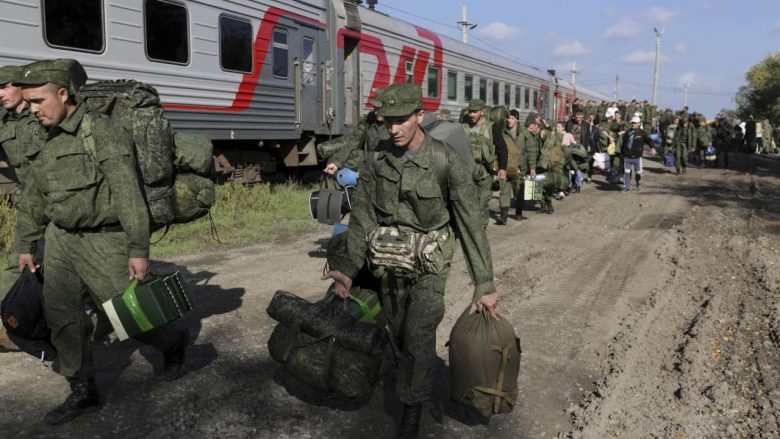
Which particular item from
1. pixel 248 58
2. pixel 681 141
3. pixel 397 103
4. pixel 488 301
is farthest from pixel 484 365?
pixel 681 141

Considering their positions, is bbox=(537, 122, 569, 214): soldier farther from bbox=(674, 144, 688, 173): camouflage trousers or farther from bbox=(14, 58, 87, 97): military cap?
bbox=(674, 144, 688, 173): camouflage trousers

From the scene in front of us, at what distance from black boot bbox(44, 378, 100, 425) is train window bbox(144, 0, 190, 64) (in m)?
6.21

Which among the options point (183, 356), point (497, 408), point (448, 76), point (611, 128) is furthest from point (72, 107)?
point (611, 128)

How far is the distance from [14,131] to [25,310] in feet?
5.53

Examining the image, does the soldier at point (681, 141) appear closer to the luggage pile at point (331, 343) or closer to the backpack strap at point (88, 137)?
the luggage pile at point (331, 343)

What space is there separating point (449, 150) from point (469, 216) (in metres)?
0.34

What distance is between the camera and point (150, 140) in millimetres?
3523

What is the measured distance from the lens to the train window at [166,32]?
8578mm

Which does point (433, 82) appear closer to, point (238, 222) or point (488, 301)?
point (238, 222)

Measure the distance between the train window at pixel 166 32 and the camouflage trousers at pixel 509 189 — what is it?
199 inches

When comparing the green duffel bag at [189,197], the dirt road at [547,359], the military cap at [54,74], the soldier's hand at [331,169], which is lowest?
the dirt road at [547,359]

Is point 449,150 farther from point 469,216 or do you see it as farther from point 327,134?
point 327,134

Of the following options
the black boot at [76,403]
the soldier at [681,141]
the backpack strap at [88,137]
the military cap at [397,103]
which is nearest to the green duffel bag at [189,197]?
the backpack strap at [88,137]

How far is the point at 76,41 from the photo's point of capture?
764 centimetres
